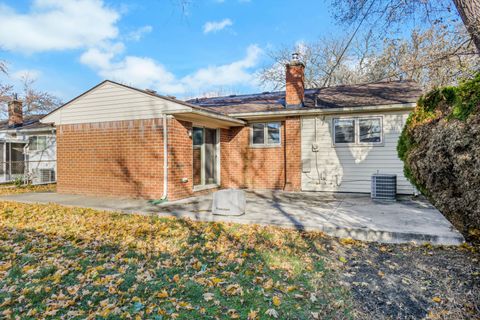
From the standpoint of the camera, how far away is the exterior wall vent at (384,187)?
25.9 feet

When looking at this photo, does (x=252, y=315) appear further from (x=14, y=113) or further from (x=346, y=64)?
(x=346, y=64)

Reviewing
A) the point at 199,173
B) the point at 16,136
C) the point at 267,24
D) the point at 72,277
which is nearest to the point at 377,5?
the point at 267,24

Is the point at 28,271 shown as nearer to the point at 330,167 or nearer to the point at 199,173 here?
the point at 199,173

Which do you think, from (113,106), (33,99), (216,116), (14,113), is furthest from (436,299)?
(33,99)

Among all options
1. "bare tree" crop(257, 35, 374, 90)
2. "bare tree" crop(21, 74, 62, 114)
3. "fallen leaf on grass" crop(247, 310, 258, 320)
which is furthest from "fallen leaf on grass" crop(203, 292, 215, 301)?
"bare tree" crop(21, 74, 62, 114)

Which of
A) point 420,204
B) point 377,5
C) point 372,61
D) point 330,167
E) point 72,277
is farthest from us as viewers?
point 372,61

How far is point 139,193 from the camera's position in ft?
28.3

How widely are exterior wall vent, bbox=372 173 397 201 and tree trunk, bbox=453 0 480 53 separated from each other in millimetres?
3635

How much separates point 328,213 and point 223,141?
548 centimetres

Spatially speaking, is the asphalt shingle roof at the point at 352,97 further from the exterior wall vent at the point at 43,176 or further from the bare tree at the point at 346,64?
the exterior wall vent at the point at 43,176

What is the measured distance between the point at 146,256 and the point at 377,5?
8032 millimetres

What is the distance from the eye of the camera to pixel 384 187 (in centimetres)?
800

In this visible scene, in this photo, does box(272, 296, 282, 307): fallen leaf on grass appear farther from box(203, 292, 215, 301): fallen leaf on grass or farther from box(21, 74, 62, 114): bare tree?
box(21, 74, 62, 114): bare tree

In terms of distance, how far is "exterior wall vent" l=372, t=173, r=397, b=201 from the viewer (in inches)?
311
